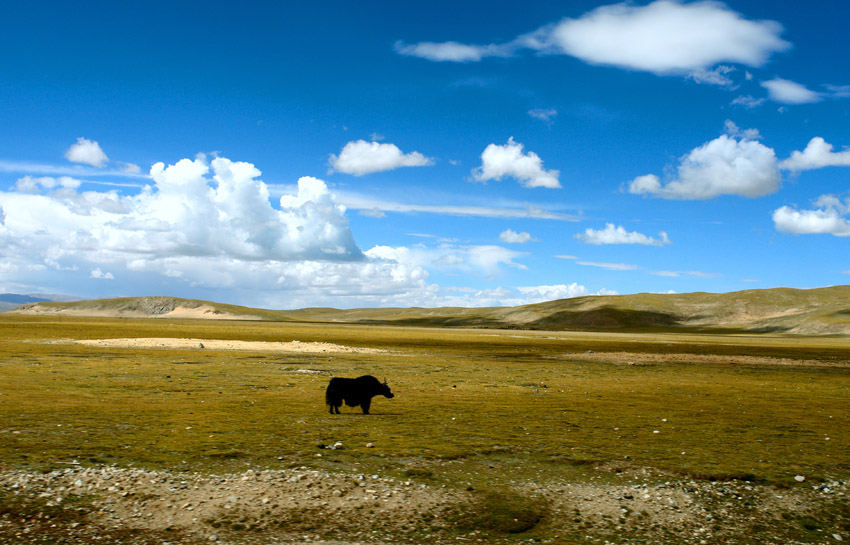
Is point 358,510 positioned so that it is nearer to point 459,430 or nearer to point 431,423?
point 459,430

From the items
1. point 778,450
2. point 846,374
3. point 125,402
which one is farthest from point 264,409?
point 846,374

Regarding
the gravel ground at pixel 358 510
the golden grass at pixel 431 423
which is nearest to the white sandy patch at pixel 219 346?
the golden grass at pixel 431 423

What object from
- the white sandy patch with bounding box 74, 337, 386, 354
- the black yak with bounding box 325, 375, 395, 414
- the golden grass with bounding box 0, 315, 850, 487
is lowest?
the white sandy patch with bounding box 74, 337, 386, 354

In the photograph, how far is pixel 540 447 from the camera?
16688mm

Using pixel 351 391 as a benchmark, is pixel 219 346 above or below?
below

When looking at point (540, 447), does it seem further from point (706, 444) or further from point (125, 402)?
point (125, 402)

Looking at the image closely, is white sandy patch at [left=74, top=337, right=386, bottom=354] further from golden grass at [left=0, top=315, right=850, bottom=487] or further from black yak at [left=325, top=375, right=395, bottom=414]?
black yak at [left=325, top=375, right=395, bottom=414]

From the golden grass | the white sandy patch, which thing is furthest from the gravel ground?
the white sandy patch

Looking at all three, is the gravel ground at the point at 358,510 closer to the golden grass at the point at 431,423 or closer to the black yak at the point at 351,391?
the golden grass at the point at 431,423

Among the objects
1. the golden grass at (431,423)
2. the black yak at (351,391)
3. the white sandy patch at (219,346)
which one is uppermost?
the black yak at (351,391)

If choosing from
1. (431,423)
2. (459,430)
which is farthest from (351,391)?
(459,430)

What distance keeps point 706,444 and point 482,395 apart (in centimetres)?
1240

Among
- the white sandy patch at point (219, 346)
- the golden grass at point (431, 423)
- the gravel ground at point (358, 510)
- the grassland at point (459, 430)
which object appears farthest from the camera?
the white sandy patch at point (219, 346)

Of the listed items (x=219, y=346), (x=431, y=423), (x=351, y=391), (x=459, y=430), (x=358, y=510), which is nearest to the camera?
Answer: (x=358, y=510)
